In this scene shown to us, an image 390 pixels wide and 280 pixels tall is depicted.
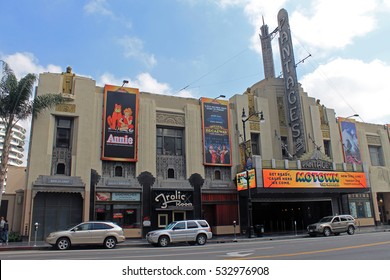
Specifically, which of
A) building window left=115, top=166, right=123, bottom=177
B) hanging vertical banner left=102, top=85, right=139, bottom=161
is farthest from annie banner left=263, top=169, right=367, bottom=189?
building window left=115, top=166, right=123, bottom=177

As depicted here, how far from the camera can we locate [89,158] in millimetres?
26812

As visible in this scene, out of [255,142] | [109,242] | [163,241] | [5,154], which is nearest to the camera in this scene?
[109,242]

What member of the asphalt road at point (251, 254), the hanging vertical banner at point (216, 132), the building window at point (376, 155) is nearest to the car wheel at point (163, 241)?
the asphalt road at point (251, 254)

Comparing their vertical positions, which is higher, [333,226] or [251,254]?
[333,226]

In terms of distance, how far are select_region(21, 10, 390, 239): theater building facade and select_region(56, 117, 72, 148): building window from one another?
75 millimetres

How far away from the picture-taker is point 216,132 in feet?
105

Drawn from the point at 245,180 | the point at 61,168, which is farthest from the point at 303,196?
the point at 61,168

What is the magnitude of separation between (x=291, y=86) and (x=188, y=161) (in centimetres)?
1423

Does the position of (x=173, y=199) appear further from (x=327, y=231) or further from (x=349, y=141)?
(x=349, y=141)

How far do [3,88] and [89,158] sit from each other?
7.75m

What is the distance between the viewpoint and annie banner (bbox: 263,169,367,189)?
97.3 ft

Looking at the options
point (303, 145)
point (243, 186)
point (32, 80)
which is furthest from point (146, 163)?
point (303, 145)

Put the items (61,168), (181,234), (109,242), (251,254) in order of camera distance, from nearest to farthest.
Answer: (251,254)
(109,242)
(181,234)
(61,168)

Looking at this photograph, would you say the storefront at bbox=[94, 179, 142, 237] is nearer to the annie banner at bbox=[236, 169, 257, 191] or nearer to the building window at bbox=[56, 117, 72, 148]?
the building window at bbox=[56, 117, 72, 148]
